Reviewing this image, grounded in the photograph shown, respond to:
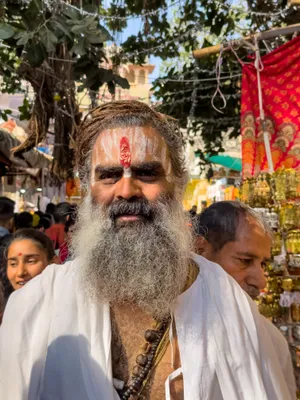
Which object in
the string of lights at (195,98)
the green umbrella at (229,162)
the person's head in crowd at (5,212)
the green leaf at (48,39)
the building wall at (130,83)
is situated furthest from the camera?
the green umbrella at (229,162)

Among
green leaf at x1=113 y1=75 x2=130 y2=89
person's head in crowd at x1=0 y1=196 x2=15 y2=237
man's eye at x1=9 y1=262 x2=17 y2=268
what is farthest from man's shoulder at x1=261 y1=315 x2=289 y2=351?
person's head in crowd at x1=0 y1=196 x2=15 y2=237

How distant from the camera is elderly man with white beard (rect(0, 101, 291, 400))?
159 centimetres

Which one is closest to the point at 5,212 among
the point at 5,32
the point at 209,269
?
the point at 5,32

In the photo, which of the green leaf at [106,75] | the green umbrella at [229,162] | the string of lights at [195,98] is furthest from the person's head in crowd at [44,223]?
the green umbrella at [229,162]

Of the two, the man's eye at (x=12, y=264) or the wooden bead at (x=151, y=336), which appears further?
the man's eye at (x=12, y=264)

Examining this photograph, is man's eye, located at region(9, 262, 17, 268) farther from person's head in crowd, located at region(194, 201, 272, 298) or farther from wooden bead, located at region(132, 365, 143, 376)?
wooden bead, located at region(132, 365, 143, 376)

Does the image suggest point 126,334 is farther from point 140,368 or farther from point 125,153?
point 125,153

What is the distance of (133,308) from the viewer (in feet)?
5.82

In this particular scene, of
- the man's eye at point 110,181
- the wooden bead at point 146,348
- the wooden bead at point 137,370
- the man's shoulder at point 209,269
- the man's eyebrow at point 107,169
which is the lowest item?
the wooden bead at point 137,370

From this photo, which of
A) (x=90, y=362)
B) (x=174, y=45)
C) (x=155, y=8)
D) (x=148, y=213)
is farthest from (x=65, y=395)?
(x=174, y=45)

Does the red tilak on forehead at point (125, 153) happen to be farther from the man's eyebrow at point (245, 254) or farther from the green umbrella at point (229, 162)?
the green umbrella at point (229, 162)

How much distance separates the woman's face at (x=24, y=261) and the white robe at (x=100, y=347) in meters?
1.58

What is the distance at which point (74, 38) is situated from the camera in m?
3.80

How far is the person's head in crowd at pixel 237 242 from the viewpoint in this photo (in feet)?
7.53
